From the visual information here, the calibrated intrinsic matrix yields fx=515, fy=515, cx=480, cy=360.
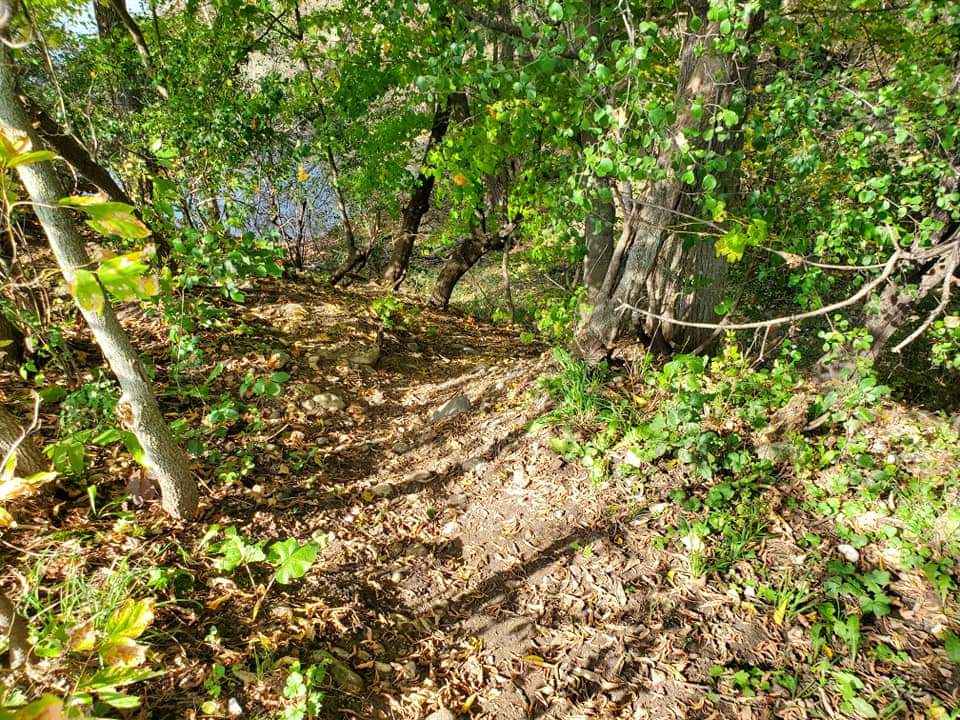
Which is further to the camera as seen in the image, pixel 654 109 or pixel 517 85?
pixel 517 85

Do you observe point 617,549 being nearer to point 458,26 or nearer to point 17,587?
point 17,587

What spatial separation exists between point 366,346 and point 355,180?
2567mm

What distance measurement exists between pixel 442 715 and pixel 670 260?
304cm

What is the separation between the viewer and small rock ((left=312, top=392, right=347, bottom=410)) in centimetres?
414

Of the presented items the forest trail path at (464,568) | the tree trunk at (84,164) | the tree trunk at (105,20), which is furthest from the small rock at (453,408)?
the tree trunk at (105,20)

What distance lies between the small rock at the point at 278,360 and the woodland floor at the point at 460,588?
493 millimetres

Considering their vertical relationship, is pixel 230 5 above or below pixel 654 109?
above

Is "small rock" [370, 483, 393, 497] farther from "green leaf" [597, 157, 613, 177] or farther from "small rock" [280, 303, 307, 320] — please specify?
"small rock" [280, 303, 307, 320]

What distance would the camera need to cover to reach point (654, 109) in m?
2.39

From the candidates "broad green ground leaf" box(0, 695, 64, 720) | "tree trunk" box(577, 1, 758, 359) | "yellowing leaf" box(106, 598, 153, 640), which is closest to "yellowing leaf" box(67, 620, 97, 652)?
"yellowing leaf" box(106, 598, 153, 640)

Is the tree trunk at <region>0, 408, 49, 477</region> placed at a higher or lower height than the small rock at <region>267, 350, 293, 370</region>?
higher

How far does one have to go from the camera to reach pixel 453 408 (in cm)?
422

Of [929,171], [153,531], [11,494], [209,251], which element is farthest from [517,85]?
[153,531]

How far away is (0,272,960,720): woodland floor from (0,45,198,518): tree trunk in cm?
26
